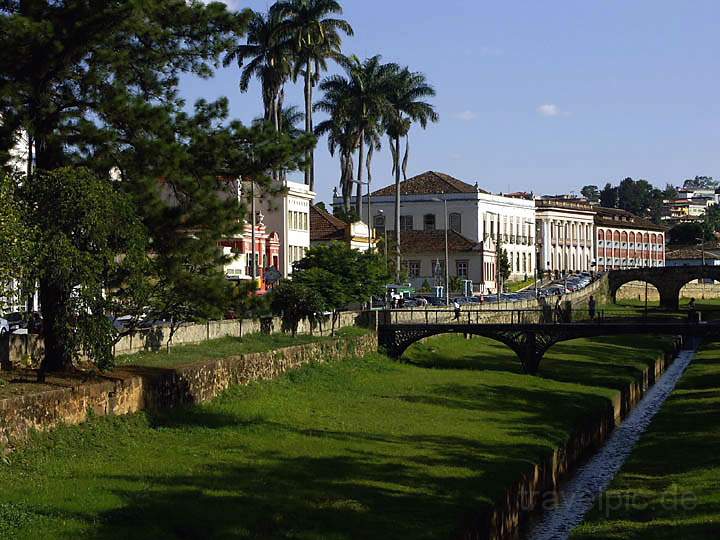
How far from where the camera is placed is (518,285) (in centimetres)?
16138

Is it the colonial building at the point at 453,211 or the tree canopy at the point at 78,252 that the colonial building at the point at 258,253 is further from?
the colonial building at the point at 453,211

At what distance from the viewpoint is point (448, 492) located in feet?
133

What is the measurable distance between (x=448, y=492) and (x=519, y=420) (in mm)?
19283

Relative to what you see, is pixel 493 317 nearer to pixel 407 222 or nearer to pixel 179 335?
pixel 179 335

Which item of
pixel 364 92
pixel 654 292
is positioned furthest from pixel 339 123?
pixel 654 292

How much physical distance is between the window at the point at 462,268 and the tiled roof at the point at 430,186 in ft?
36.4

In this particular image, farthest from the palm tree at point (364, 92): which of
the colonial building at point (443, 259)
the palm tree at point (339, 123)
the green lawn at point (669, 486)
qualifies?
the green lawn at point (669, 486)

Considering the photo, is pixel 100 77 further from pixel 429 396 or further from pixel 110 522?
pixel 429 396

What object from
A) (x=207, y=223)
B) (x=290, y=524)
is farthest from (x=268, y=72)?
(x=290, y=524)

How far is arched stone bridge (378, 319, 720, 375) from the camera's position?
3000 inches

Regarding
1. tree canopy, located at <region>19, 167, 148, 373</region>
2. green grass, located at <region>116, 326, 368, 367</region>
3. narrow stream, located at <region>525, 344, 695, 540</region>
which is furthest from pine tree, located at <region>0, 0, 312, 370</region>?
narrow stream, located at <region>525, 344, 695, 540</region>

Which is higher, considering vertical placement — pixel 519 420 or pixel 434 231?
pixel 434 231

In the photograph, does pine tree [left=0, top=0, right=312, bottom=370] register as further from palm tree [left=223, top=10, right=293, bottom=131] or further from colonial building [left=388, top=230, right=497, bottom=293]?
colonial building [left=388, top=230, right=497, bottom=293]

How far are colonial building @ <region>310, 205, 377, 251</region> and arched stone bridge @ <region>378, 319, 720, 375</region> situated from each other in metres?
30.2
